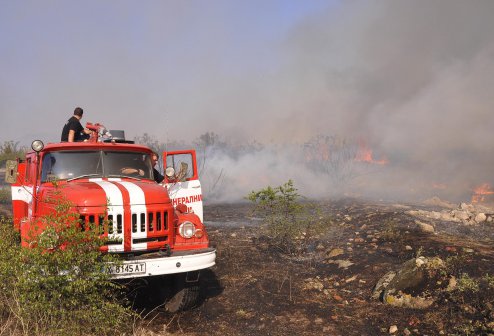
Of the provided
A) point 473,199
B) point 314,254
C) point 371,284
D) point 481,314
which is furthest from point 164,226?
point 473,199

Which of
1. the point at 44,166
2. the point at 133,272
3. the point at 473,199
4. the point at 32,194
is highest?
the point at 44,166

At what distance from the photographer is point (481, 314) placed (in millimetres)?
4793

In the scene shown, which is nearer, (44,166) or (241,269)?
(44,166)

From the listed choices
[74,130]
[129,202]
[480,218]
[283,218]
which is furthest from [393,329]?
[480,218]

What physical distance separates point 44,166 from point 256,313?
3.73m

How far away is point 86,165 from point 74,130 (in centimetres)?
129

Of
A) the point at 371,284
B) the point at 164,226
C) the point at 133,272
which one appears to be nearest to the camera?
the point at 133,272

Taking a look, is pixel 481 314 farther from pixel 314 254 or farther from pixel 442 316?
pixel 314 254

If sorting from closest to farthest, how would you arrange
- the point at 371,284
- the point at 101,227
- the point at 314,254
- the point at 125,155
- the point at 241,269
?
1. the point at 101,227
2. the point at 125,155
3. the point at 371,284
4. the point at 241,269
5. the point at 314,254

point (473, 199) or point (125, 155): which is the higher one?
point (125, 155)

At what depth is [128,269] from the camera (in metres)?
4.70

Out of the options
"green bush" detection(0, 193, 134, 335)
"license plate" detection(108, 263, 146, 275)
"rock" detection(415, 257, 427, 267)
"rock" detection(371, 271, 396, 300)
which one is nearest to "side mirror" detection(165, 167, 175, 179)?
"license plate" detection(108, 263, 146, 275)

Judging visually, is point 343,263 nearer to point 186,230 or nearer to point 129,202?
point 186,230

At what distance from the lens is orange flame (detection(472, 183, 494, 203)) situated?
2297 cm
